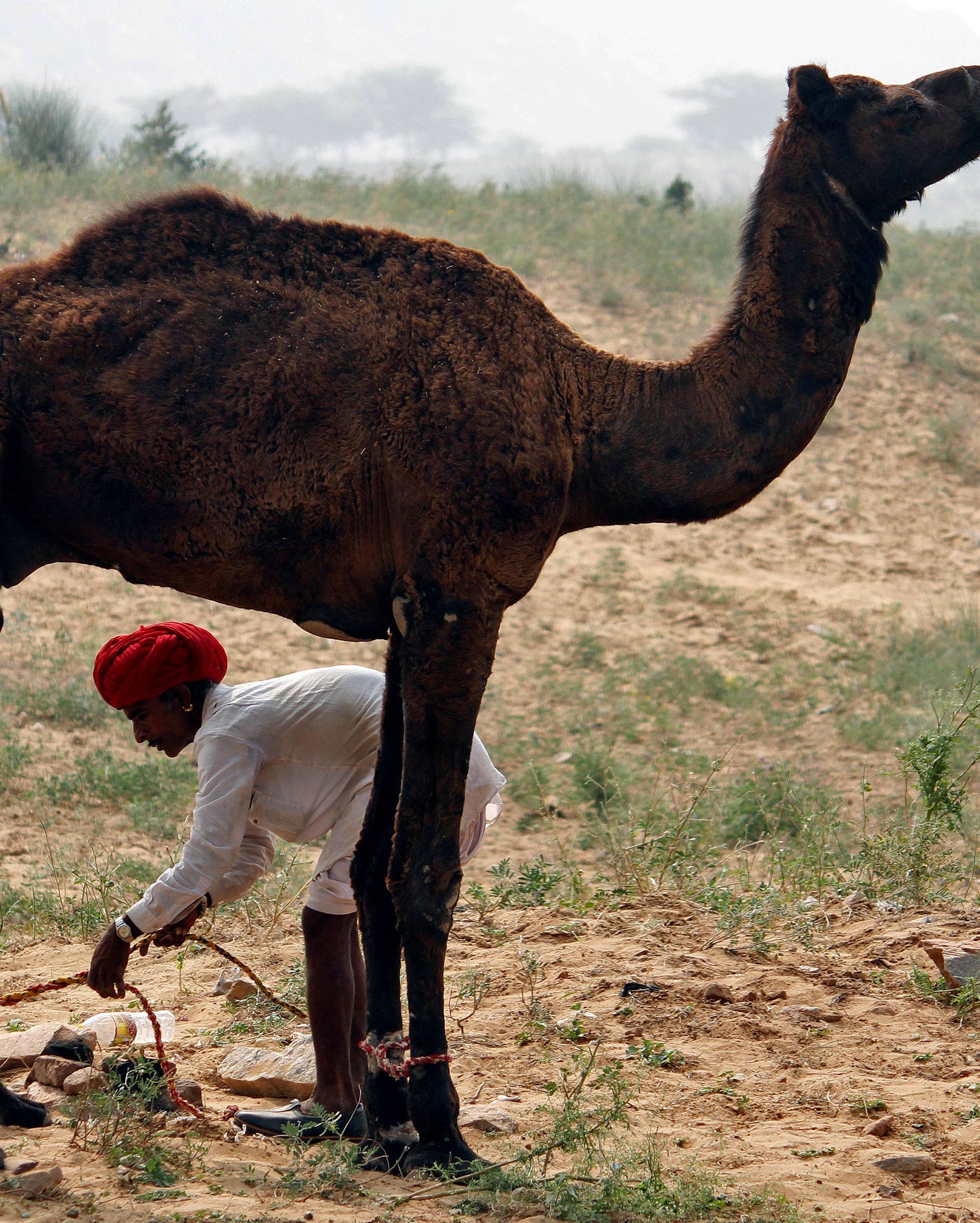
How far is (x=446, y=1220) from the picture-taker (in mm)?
3094

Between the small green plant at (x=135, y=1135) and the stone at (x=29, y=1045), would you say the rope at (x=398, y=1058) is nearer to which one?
the small green plant at (x=135, y=1135)

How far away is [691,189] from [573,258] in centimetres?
502

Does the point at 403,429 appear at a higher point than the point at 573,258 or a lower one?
lower

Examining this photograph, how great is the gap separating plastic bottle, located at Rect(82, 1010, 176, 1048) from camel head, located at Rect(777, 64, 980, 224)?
11.9 ft

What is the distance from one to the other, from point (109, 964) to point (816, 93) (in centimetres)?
335

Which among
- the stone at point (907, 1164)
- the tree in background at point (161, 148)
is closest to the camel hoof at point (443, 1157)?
the stone at point (907, 1164)

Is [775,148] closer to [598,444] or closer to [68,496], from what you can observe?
[598,444]

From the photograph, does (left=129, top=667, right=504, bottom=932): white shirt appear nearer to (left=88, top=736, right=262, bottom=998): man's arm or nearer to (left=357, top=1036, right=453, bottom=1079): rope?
(left=88, top=736, right=262, bottom=998): man's arm

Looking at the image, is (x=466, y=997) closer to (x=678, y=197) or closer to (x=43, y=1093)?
(x=43, y=1093)

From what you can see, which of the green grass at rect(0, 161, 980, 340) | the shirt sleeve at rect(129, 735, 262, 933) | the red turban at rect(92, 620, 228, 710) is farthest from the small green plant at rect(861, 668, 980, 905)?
the green grass at rect(0, 161, 980, 340)

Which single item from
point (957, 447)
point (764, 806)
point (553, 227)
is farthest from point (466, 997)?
point (553, 227)

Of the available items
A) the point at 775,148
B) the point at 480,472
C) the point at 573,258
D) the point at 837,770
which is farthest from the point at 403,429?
the point at 573,258

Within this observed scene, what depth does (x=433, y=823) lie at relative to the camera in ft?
11.1

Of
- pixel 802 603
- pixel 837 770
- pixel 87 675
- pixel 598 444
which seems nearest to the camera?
pixel 598 444
